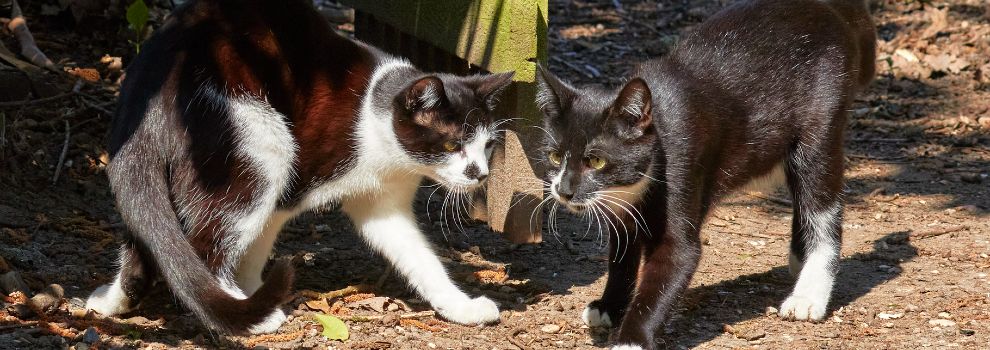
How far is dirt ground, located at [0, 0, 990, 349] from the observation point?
4250mm

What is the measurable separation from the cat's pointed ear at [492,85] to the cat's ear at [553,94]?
194 mm

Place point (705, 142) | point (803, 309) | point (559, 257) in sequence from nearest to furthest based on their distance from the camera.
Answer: point (705, 142) → point (803, 309) → point (559, 257)

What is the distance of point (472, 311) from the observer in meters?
4.41

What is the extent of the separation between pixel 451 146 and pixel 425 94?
0.24 metres

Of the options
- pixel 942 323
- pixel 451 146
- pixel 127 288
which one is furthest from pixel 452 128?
pixel 942 323

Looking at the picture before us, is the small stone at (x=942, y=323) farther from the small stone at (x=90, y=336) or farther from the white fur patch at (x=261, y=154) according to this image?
the small stone at (x=90, y=336)

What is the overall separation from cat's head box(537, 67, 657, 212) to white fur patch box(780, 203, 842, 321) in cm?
89

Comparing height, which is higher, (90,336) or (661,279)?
(661,279)

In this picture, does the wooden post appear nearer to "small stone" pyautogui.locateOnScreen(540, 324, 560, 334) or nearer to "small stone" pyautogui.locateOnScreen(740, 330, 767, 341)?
"small stone" pyautogui.locateOnScreen(540, 324, 560, 334)

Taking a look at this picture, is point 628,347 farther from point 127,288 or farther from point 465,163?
point 127,288

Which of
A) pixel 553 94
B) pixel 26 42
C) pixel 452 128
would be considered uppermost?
pixel 553 94

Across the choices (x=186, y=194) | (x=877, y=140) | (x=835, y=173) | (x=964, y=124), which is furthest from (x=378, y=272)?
(x=964, y=124)

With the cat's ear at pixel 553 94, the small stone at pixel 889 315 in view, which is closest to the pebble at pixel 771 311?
the small stone at pixel 889 315

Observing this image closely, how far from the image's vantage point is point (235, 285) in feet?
14.0
